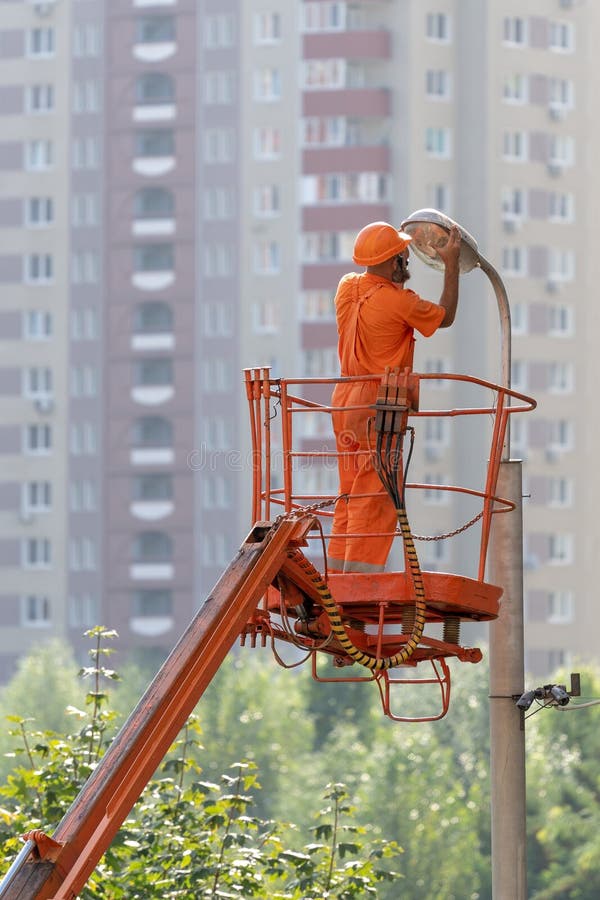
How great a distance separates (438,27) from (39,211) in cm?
2147


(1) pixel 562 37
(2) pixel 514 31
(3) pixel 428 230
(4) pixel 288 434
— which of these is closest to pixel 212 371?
(2) pixel 514 31

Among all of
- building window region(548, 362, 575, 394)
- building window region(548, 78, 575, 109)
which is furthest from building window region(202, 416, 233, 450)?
building window region(548, 78, 575, 109)

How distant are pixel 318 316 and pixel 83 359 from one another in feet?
40.9

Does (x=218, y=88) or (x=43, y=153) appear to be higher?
(x=218, y=88)

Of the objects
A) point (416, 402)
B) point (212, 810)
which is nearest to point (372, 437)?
point (416, 402)

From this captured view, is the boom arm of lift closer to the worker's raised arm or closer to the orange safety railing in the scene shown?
the orange safety railing

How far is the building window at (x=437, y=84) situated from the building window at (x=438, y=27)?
1.80 meters

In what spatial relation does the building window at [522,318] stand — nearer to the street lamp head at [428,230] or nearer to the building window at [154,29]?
the building window at [154,29]

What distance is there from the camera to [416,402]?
29.1ft

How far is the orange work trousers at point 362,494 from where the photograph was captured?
9328 mm

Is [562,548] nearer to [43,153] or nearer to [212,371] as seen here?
[212,371]

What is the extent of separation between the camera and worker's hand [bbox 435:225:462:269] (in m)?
10.1

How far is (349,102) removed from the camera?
98562mm

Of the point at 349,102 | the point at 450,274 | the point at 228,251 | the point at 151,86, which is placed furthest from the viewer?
the point at 151,86
